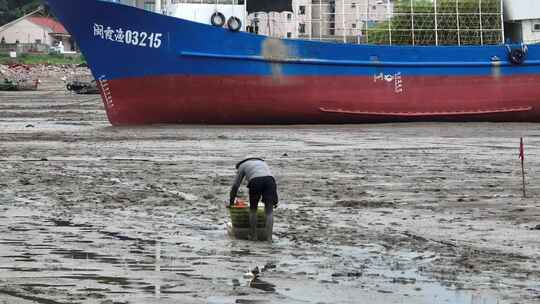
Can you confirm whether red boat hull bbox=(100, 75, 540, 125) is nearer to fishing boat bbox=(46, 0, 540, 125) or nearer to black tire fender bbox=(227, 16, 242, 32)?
fishing boat bbox=(46, 0, 540, 125)

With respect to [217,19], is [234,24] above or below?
below

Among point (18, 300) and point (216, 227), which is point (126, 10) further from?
point (18, 300)

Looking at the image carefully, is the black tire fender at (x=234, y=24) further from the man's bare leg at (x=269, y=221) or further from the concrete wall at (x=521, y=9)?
the man's bare leg at (x=269, y=221)

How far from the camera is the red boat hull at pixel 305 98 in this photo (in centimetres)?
2891

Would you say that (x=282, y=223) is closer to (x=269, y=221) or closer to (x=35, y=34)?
(x=269, y=221)

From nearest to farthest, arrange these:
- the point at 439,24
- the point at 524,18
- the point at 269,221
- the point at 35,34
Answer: the point at 269,221
the point at 439,24
the point at 524,18
the point at 35,34

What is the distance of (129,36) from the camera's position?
28906 millimetres

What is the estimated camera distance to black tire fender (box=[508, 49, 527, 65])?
30109 mm

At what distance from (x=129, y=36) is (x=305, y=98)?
15.1ft

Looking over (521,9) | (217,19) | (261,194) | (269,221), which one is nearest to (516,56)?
(521,9)

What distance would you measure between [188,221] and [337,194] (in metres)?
3.10

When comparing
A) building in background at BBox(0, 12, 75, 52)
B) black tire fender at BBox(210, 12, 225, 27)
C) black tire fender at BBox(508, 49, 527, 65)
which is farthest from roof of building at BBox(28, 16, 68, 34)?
black tire fender at BBox(508, 49, 527, 65)

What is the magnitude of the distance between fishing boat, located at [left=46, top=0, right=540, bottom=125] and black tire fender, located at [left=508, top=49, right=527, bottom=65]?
0.03 metres

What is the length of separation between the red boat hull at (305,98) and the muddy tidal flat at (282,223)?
433 centimetres
